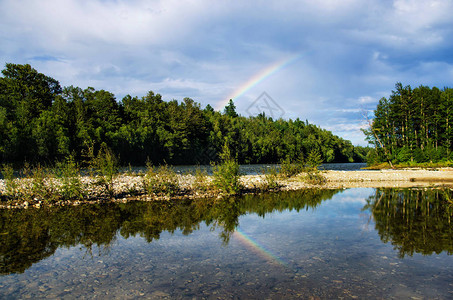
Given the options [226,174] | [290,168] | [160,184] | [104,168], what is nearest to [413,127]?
[290,168]

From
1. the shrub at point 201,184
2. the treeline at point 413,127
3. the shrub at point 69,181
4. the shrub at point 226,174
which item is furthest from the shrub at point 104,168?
the treeline at point 413,127

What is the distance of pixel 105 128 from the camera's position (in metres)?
62.0

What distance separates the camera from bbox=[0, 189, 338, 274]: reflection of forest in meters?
8.95

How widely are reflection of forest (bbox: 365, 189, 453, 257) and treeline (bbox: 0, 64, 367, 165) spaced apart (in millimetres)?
13685

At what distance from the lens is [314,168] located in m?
27.3

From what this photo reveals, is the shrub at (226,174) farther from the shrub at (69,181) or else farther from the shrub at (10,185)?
the shrub at (10,185)

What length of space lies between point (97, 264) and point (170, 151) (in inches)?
2588

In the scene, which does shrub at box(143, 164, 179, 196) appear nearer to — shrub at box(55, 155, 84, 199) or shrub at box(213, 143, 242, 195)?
shrub at box(213, 143, 242, 195)

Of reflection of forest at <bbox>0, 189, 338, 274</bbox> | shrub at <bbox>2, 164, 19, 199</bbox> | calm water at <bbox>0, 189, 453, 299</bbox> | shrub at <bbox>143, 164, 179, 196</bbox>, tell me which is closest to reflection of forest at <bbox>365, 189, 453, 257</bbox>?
calm water at <bbox>0, 189, 453, 299</bbox>

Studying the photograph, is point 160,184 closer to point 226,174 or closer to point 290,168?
point 226,174

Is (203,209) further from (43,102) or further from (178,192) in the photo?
(43,102)

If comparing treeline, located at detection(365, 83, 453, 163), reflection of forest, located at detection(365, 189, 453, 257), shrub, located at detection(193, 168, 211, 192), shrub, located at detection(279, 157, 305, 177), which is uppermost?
treeline, located at detection(365, 83, 453, 163)

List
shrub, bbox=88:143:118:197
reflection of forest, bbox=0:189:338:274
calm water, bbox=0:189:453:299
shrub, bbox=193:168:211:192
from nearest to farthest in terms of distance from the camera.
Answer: calm water, bbox=0:189:453:299
reflection of forest, bbox=0:189:338:274
shrub, bbox=88:143:118:197
shrub, bbox=193:168:211:192

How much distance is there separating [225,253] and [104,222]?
20.9 ft
